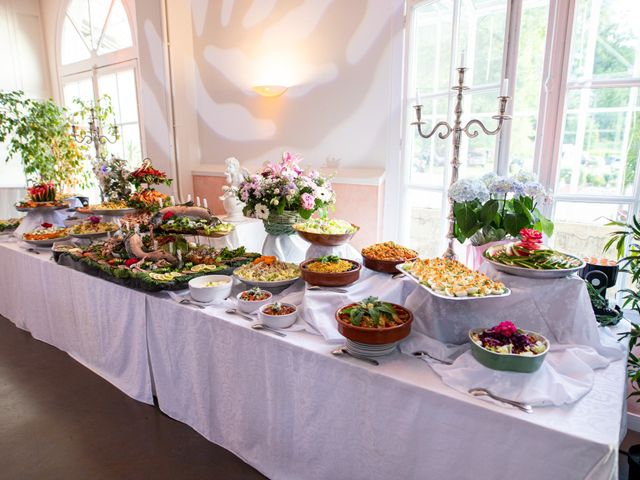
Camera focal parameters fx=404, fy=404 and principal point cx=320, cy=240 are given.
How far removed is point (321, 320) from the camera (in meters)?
1.52

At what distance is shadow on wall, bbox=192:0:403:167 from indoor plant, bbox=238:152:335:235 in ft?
4.18

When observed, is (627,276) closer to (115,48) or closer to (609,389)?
(609,389)

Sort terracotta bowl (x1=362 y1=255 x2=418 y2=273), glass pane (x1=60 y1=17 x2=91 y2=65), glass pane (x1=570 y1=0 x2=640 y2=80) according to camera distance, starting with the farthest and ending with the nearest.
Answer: glass pane (x1=60 y1=17 x2=91 y2=65)
glass pane (x1=570 y1=0 x2=640 y2=80)
terracotta bowl (x1=362 y1=255 x2=418 y2=273)

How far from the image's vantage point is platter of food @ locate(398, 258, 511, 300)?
127 cm

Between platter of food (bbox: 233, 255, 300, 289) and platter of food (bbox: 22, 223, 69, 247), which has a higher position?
platter of food (bbox: 233, 255, 300, 289)

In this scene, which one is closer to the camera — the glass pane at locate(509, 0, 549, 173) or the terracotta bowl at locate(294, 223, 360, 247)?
the terracotta bowl at locate(294, 223, 360, 247)

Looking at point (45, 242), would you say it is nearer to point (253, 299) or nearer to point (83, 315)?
point (83, 315)

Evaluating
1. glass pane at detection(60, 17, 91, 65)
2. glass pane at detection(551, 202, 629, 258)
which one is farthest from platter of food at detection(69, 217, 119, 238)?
glass pane at detection(60, 17, 91, 65)

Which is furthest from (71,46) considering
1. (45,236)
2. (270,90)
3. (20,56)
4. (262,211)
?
(262,211)

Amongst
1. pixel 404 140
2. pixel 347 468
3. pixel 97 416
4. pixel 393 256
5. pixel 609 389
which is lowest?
pixel 97 416

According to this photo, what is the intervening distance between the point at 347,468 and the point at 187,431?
0.93 metres

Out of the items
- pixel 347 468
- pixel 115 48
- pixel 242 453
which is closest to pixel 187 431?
pixel 242 453

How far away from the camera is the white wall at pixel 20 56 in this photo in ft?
18.7

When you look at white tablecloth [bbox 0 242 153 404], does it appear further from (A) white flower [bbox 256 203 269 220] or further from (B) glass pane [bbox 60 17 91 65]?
(B) glass pane [bbox 60 17 91 65]
